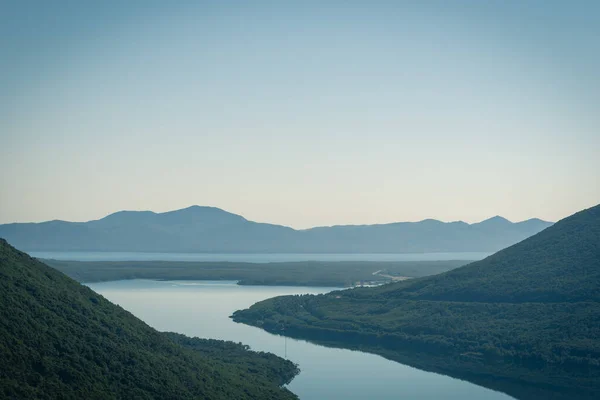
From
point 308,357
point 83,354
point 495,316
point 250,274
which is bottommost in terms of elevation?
point 308,357

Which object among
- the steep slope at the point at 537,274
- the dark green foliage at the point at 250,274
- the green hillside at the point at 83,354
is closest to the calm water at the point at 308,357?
the green hillside at the point at 83,354

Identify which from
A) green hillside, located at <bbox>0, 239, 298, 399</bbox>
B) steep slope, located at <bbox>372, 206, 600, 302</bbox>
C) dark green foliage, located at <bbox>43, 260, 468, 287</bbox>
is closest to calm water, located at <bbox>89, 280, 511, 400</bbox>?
green hillside, located at <bbox>0, 239, 298, 399</bbox>

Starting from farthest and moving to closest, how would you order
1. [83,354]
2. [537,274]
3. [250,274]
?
[250,274] → [537,274] → [83,354]

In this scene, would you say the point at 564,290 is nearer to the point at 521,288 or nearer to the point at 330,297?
the point at 521,288

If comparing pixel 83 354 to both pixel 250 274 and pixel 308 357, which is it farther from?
pixel 250 274

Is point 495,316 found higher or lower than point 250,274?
lower

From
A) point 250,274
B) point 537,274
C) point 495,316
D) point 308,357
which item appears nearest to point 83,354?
point 308,357

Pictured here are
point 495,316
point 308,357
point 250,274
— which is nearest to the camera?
point 308,357
